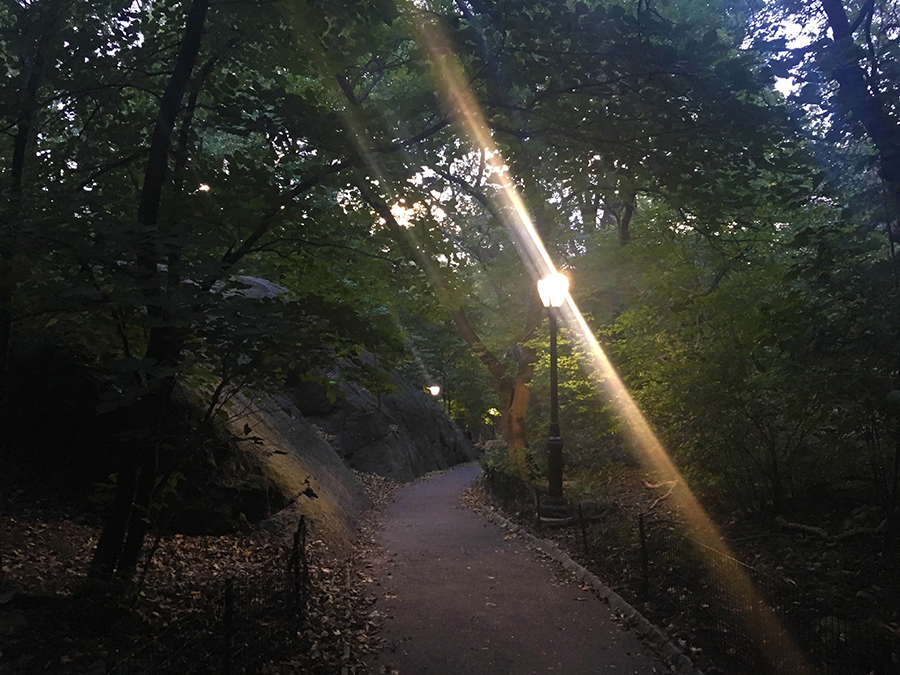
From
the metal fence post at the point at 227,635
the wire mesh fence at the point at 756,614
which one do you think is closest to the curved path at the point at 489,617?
the wire mesh fence at the point at 756,614

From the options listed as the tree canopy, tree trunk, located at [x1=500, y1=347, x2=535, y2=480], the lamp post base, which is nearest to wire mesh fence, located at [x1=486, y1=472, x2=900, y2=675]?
the tree canopy

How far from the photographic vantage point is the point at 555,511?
11164 millimetres

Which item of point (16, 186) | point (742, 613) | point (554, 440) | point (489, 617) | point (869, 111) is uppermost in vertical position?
point (869, 111)

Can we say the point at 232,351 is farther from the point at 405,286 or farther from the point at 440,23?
the point at 440,23

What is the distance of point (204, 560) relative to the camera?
752 cm

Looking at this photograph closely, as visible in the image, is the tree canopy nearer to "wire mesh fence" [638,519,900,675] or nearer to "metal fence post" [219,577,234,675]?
"metal fence post" [219,577,234,675]

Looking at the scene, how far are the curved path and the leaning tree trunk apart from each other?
2550 millimetres

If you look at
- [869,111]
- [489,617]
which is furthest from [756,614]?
[869,111]

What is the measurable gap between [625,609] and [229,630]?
4.35m

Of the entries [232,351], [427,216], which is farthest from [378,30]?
[232,351]

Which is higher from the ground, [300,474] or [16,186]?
[16,186]

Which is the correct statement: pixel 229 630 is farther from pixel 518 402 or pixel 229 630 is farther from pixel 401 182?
pixel 518 402

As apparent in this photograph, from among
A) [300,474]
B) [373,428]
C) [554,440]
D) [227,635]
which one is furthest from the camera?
[373,428]

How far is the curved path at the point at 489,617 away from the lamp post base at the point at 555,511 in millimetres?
765
